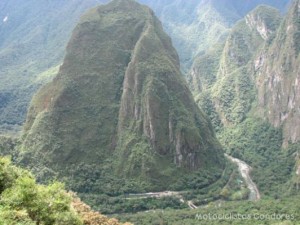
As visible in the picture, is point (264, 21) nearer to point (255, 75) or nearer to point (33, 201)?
point (255, 75)

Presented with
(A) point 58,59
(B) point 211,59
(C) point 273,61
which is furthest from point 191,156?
(A) point 58,59

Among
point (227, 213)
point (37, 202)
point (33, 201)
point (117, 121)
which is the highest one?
point (33, 201)

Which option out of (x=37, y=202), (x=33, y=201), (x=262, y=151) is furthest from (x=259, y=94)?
(x=33, y=201)

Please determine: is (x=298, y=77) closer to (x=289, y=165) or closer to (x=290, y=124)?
(x=290, y=124)

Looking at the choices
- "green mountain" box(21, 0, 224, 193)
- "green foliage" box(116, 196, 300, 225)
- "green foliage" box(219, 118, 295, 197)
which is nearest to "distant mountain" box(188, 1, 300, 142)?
"green foliage" box(219, 118, 295, 197)

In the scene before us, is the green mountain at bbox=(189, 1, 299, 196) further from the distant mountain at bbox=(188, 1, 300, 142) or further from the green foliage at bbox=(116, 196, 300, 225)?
the green foliage at bbox=(116, 196, 300, 225)

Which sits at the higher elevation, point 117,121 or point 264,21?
point 117,121
